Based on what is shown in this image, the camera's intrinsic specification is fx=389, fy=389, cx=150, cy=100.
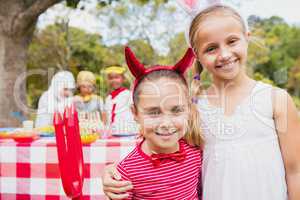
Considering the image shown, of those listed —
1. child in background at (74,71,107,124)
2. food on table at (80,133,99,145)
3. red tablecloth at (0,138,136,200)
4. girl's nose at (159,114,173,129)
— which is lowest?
red tablecloth at (0,138,136,200)

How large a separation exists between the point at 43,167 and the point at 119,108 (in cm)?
120

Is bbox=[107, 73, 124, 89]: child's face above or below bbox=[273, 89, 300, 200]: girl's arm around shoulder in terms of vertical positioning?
above

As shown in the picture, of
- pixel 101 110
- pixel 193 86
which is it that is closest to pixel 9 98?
pixel 101 110

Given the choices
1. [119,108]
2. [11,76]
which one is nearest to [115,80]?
[119,108]

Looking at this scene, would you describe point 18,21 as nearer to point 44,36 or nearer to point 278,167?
point 278,167

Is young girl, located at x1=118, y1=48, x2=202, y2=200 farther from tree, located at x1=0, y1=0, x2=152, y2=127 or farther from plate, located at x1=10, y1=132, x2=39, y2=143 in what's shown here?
tree, located at x1=0, y1=0, x2=152, y2=127

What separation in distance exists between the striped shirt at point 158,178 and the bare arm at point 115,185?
0.02 meters

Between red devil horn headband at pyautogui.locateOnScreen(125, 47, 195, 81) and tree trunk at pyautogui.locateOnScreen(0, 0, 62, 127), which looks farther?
tree trunk at pyautogui.locateOnScreen(0, 0, 62, 127)

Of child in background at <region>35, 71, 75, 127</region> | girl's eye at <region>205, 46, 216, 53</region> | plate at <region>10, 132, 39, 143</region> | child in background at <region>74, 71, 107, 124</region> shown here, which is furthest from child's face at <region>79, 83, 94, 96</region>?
girl's eye at <region>205, 46, 216, 53</region>

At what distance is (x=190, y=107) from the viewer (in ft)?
3.90

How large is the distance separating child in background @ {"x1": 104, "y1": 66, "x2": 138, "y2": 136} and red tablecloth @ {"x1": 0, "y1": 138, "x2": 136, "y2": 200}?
30 cm

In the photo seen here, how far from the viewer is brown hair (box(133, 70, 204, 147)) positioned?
3.62 feet

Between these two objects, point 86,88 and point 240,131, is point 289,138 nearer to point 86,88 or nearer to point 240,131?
point 240,131

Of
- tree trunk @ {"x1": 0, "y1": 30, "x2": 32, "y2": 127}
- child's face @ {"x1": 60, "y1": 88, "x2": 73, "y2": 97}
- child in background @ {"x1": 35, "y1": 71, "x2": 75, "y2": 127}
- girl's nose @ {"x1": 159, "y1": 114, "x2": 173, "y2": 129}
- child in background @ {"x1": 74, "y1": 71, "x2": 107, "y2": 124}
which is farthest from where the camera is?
tree trunk @ {"x1": 0, "y1": 30, "x2": 32, "y2": 127}
